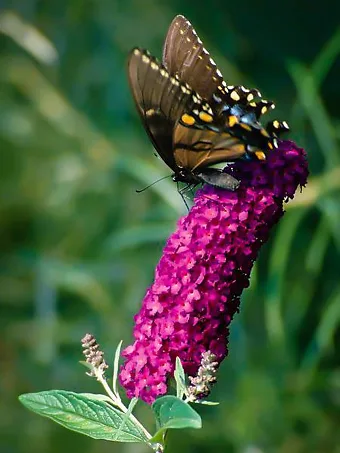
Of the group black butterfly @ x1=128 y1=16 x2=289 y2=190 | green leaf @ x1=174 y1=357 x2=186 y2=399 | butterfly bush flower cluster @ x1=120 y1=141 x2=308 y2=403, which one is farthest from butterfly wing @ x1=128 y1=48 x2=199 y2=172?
green leaf @ x1=174 y1=357 x2=186 y2=399

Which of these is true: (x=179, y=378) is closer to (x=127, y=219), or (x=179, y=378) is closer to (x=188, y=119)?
(x=188, y=119)

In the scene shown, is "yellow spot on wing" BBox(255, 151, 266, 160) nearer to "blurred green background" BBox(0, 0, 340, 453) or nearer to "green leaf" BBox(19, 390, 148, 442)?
"green leaf" BBox(19, 390, 148, 442)

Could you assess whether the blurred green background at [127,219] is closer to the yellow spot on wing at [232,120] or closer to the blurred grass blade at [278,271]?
the blurred grass blade at [278,271]

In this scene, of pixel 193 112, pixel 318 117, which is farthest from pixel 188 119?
pixel 318 117

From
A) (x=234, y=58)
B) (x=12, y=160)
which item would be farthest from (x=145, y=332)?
(x=12, y=160)

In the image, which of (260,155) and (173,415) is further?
(260,155)

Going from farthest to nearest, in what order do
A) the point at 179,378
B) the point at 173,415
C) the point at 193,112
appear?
the point at 193,112
the point at 179,378
the point at 173,415

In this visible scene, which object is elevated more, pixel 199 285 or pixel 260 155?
pixel 260 155

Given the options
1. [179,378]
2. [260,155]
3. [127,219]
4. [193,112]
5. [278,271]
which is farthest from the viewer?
[127,219]
